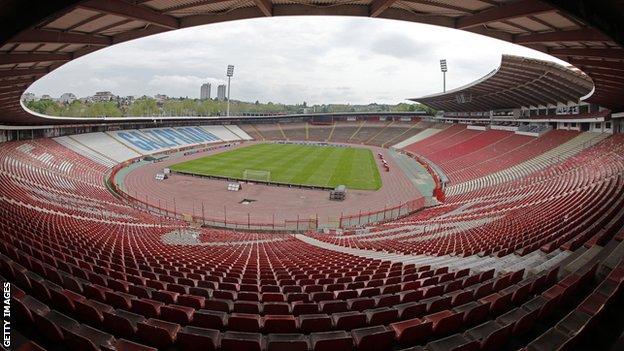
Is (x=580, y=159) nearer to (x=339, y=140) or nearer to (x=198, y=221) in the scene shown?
(x=198, y=221)

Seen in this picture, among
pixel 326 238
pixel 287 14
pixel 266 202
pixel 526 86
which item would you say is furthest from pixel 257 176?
pixel 526 86

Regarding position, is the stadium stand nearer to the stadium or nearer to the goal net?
the stadium

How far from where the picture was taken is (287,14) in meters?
10.5

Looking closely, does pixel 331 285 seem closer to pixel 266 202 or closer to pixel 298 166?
pixel 266 202

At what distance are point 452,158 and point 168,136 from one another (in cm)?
5312

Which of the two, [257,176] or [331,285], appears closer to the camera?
[331,285]

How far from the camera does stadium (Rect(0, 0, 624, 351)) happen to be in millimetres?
4719

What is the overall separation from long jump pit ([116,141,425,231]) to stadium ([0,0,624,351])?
26cm

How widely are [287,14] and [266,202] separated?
877 inches

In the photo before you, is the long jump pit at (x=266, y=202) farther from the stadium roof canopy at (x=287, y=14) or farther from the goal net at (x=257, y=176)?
the stadium roof canopy at (x=287, y=14)

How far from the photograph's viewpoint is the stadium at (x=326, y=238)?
472cm

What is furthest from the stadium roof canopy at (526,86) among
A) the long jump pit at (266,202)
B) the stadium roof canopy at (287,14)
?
the stadium roof canopy at (287,14)

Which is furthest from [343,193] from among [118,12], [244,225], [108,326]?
[108,326]

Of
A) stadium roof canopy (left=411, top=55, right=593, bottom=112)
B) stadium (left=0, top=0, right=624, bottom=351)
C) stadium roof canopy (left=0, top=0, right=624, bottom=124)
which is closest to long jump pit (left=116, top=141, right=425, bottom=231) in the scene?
stadium (left=0, top=0, right=624, bottom=351)
